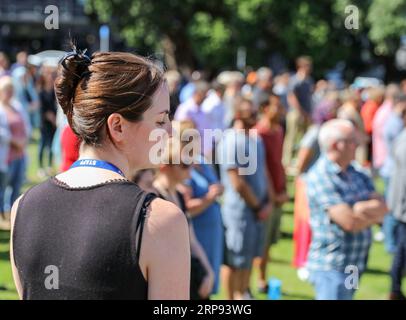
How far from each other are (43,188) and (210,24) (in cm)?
2926

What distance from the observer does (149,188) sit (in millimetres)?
4387

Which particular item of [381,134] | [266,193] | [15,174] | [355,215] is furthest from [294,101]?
[355,215]

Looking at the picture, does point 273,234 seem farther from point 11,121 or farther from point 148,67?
point 148,67

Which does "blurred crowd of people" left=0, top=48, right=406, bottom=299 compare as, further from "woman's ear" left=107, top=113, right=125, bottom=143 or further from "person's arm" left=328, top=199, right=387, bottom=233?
"woman's ear" left=107, top=113, right=125, bottom=143

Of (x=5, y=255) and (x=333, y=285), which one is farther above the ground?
(x=333, y=285)

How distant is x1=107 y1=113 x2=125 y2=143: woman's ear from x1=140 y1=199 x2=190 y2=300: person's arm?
0.76 ft

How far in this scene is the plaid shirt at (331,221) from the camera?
4.77 meters

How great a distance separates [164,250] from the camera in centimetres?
184

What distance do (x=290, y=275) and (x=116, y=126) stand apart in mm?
6242

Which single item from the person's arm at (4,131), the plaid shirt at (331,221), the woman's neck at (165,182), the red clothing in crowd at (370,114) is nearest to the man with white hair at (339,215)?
the plaid shirt at (331,221)

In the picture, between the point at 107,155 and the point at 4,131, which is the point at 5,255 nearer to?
the point at 4,131

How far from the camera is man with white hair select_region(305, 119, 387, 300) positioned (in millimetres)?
4711

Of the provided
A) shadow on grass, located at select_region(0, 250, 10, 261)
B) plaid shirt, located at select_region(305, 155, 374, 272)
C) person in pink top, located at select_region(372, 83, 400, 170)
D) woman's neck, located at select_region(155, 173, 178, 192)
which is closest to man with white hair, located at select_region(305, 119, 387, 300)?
plaid shirt, located at select_region(305, 155, 374, 272)

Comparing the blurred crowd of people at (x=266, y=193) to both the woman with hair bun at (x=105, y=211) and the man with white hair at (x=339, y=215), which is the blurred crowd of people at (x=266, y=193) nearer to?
the man with white hair at (x=339, y=215)
